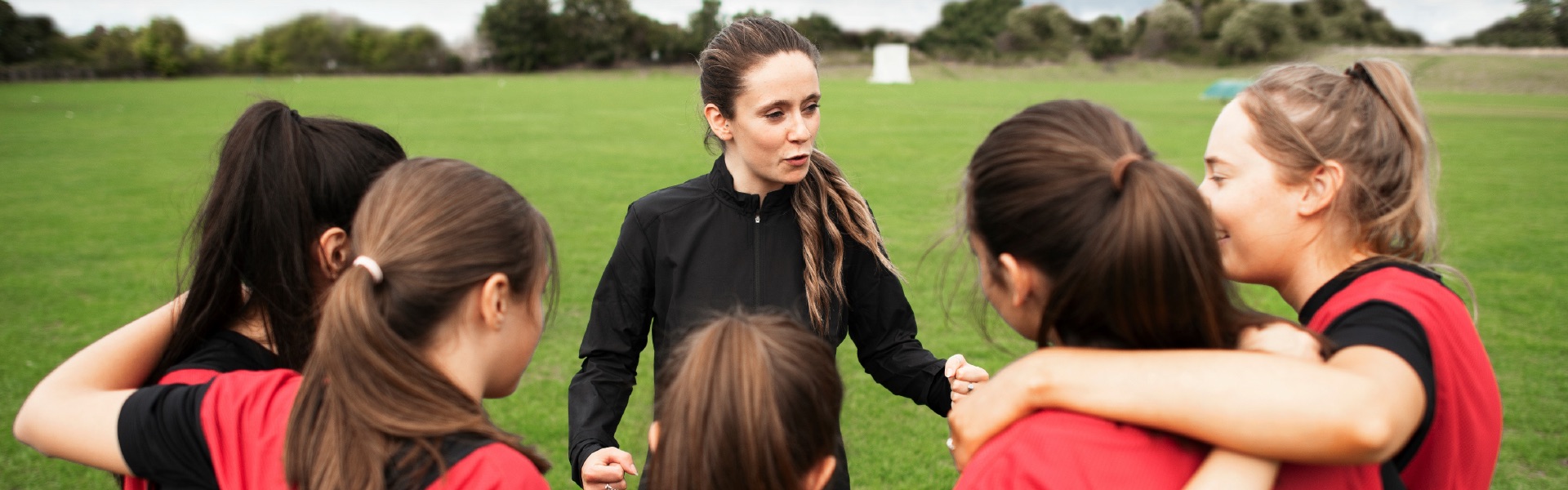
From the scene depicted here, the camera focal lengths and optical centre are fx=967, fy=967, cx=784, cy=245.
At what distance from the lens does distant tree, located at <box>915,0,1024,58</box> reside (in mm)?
68562

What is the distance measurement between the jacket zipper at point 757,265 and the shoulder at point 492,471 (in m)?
1.10

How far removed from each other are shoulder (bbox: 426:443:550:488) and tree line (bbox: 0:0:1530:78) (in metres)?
62.6

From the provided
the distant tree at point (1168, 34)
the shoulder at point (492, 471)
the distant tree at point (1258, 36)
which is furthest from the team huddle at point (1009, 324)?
the distant tree at point (1168, 34)

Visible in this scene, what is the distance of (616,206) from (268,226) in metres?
9.38

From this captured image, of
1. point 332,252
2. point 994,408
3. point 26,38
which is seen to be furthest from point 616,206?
point 26,38

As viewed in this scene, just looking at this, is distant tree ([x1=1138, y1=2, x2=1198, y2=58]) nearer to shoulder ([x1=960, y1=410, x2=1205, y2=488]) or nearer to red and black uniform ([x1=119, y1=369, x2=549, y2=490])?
shoulder ([x1=960, y1=410, x2=1205, y2=488])

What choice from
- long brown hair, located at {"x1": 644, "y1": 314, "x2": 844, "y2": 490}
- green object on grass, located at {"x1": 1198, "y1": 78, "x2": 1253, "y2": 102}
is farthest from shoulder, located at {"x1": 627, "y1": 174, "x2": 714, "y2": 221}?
green object on grass, located at {"x1": 1198, "y1": 78, "x2": 1253, "y2": 102}

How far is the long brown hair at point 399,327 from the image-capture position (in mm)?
1333

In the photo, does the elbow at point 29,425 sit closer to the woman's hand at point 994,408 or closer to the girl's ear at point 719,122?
the woman's hand at point 994,408

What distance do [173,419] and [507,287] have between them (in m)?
0.52

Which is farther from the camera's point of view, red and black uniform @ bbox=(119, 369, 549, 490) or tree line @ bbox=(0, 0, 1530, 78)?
tree line @ bbox=(0, 0, 1530, 78)

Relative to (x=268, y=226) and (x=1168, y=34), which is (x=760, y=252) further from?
(x=1168, y=34)

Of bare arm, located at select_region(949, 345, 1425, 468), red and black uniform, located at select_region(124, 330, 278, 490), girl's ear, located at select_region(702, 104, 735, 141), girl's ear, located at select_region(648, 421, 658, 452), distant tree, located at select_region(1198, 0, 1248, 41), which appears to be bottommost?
girl's ear, located at select_region(648, 421, 658, 452)

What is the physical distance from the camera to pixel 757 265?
2.43 meters
